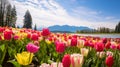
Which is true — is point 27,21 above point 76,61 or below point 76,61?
above

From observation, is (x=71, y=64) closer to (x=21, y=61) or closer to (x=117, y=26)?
(x=21, y=61)

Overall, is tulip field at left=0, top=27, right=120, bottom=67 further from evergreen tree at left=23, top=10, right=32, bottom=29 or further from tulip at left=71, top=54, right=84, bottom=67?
evergreen tree at left=23, top=10, right=32, bottom=29

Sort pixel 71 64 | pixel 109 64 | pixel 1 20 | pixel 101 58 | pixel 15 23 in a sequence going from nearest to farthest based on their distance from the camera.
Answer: pixel 71 64 < pixel 109 64 < pixel 101 58 < pixel 1 20 < pixel 15 23

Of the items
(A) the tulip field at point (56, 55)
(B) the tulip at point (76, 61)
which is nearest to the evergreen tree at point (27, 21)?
(A) the tulip field at point (56, 55)

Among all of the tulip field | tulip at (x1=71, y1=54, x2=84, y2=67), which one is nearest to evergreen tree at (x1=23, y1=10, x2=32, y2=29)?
the tulip field

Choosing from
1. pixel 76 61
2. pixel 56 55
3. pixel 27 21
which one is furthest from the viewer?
pixel 27 21

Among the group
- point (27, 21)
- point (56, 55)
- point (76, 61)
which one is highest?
point (27, 21)

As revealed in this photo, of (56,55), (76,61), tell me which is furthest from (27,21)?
(76,61)

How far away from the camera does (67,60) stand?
2.65 meters

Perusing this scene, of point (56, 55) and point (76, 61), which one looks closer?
point (76, 61)

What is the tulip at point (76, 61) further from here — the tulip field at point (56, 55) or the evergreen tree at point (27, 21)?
the evergreen tree at point (27, 21)

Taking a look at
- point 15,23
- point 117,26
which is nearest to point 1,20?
point 15,23

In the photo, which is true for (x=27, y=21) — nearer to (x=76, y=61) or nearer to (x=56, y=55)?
(x=56, y=55)

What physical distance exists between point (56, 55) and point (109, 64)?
1769 millimetres
